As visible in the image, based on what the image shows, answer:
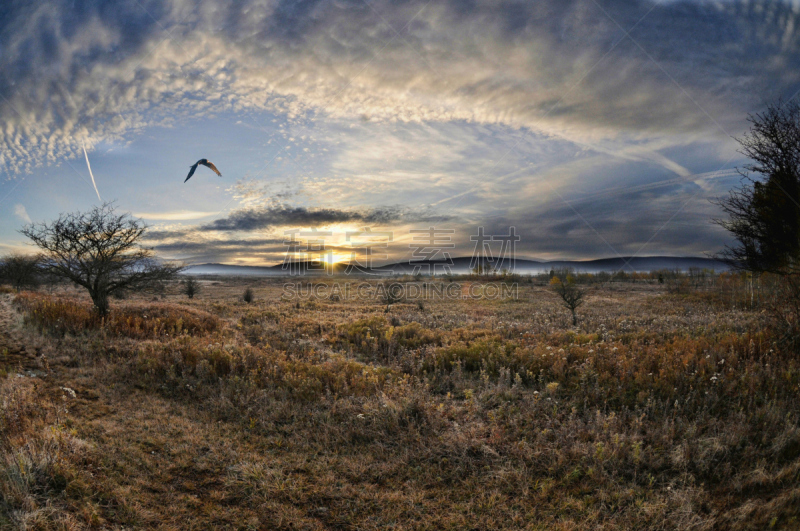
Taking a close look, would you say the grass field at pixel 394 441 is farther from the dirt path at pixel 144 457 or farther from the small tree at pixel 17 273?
the small tree at pixel 17 273

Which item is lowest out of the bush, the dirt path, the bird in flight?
the dirt path

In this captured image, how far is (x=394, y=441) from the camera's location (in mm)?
5762

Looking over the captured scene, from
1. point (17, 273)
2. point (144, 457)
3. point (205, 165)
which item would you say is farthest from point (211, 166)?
point (17, 273)

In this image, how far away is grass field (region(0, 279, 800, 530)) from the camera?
13.3 feet

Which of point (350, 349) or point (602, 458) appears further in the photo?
point (350, 349)

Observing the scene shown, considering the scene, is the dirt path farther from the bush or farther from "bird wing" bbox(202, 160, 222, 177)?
"bird wing" bbox(202, 160, 222, 177)

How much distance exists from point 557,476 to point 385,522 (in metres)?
2.50

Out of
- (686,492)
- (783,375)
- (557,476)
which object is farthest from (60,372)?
(783,375)

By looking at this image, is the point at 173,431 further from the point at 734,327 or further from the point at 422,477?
the point at 734,327

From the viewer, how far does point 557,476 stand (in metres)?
4.80

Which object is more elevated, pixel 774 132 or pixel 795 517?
pixel 774 132

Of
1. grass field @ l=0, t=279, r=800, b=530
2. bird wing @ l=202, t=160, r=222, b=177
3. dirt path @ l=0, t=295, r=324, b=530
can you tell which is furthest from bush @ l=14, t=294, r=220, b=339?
bird wing @ l=202, t=160, r=222, b=177

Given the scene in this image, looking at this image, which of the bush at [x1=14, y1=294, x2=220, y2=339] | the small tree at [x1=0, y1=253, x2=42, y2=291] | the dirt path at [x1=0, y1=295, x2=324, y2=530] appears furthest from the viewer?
the small tree at [x1=0, y1=253, x2=42, y2=291]

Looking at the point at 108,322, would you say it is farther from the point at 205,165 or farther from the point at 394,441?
the point at 394,441
